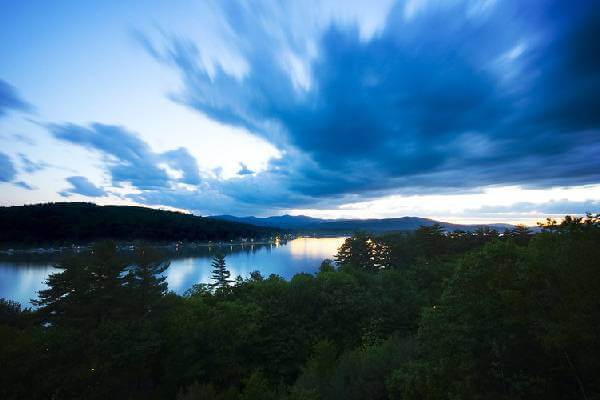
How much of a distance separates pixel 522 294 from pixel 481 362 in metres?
2.85

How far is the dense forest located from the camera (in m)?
10.4

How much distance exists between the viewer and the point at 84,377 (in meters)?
16.1

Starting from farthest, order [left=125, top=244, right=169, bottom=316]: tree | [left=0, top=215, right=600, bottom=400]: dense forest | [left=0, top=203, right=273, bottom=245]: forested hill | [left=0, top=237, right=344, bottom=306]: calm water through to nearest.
→ [left=0, top=203, right=273, bottom=245]: forested hill → [left=0, top=237, right=344, bottom=306]: calm water → [left=125, top=244, right=169, bottom=316]: tree → [left=0, top=215, right=600, bottom=400]: dense forest

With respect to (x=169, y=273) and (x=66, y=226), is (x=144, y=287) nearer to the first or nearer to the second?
(x=169, y=273)

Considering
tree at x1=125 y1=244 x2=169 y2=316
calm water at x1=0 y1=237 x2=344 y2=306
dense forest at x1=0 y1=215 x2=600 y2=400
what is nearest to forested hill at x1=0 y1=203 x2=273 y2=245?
calm water at x1=0 y1=237 x2=344 y2=306

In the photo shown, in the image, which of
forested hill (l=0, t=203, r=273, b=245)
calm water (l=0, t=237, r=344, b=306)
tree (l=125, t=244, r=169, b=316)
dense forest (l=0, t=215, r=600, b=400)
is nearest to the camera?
dense forest (l=0, t=215, r=600, b=400)

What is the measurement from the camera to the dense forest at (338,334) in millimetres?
10445

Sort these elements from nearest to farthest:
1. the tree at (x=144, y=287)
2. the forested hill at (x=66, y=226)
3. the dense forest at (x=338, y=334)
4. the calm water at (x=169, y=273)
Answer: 1. the dense forest at (x=338, y=334)
2. the tree at (x=144, y=287)
3. the calm water at (x=169, y=273)
4. the forested hill at (x=66, y=226)

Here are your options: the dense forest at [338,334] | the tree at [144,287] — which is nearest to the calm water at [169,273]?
the tree at [144,287]

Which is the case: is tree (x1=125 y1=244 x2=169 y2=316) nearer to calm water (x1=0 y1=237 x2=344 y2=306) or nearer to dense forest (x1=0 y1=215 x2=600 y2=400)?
dense forest (x1=0 y1=215 x2=600 y2=400)

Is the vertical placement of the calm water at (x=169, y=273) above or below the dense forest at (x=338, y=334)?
below

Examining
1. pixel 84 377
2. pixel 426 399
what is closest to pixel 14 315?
pixel 84 377

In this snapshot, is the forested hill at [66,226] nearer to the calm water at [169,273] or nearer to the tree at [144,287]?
the calm water at [169,273]

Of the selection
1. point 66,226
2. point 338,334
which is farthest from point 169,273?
point 66,226
